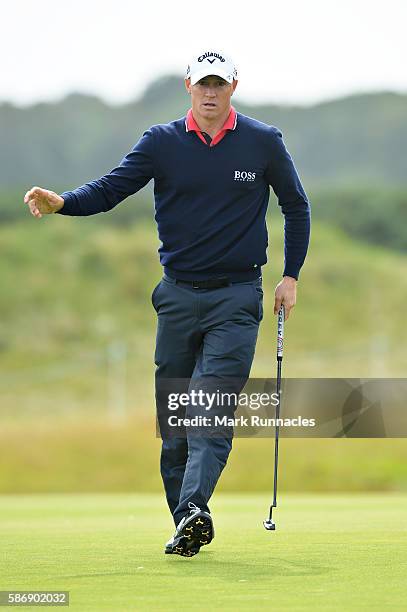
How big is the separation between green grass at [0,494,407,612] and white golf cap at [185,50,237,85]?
1908 mm

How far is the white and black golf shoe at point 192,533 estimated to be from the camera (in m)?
5.52

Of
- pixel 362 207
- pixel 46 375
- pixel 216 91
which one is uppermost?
pixel 216 91

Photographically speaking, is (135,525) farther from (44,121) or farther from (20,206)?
(44,121)

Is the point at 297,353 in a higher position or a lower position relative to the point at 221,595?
lower

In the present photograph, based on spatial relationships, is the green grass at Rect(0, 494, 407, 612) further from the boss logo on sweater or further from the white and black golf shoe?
the boss logo on sweater

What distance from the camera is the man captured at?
19.5 feet

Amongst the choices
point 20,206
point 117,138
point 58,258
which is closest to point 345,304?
point 58,258

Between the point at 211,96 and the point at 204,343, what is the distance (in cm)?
101

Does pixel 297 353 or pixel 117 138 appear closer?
pixel 297 353

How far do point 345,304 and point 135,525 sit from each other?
60.4 m

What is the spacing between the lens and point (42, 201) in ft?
19.4

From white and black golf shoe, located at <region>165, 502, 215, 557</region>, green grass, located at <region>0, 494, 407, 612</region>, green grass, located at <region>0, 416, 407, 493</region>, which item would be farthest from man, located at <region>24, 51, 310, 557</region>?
green grass, located at <region>0, 416, 407, 493</region>

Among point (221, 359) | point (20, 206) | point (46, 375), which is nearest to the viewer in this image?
point (221, 359)

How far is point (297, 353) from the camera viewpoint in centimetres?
6031
